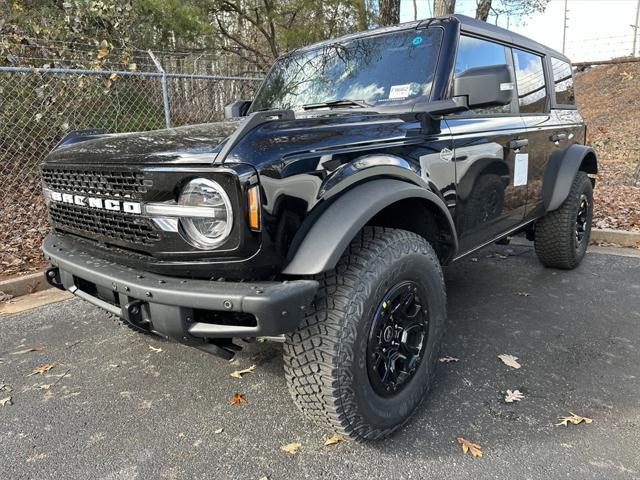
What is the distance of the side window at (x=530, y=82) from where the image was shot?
139 inches

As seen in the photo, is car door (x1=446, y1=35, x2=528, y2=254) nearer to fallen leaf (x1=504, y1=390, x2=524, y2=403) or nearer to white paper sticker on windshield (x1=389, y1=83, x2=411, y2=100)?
white paper sticker on windshield (x1=389, y1=83, x2=411, y2=100)

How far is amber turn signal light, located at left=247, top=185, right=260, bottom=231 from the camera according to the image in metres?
1.70

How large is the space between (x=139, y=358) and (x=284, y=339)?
58.3 inches

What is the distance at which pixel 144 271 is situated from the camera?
1.99 m

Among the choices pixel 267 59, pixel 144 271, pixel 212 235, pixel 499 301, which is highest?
pixel 267 59

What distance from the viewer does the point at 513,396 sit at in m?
2.48

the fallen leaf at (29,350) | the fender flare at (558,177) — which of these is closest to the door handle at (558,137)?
the fender flare at (558,177)

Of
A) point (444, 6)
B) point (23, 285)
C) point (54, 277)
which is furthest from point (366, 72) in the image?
point (444, 6)

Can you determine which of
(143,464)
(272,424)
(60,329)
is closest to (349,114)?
(272,424)

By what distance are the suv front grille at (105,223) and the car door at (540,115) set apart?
2765 mm

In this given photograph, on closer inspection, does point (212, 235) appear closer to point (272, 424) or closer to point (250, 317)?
point (250, 317)

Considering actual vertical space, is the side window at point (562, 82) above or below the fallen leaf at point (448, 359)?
above

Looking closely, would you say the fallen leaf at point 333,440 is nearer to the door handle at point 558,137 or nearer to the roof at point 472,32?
the roof at point 472,32

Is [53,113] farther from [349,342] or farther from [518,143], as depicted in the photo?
[349,342]
